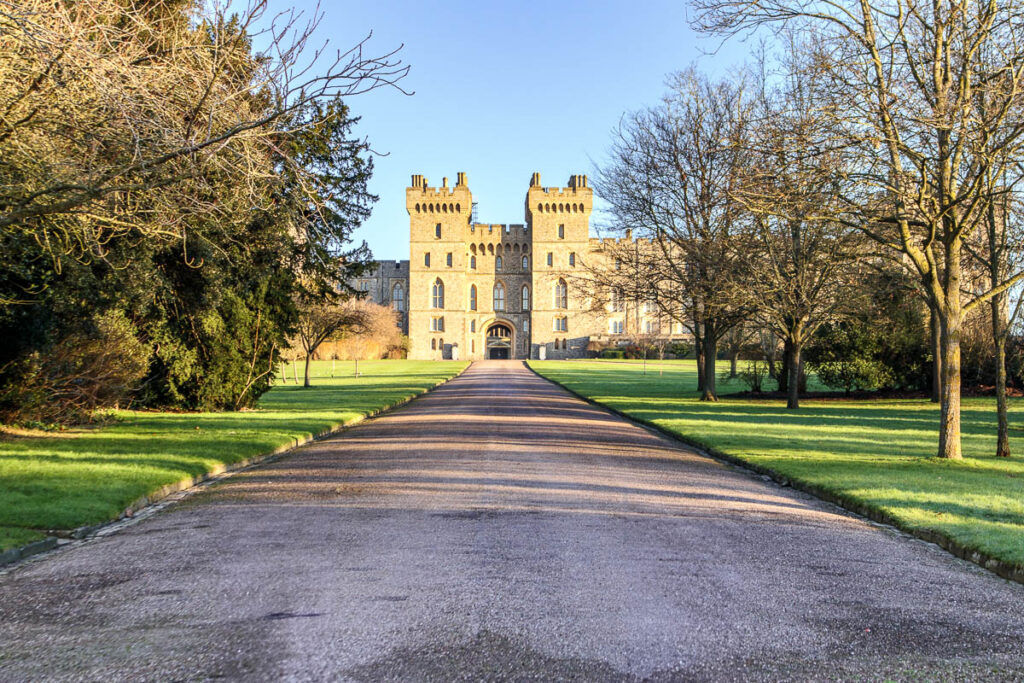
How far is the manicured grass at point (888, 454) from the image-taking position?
713 centimetres

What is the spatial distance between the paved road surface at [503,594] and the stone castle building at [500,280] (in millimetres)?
72198

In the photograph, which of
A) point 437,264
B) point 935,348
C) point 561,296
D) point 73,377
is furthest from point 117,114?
point 561,296

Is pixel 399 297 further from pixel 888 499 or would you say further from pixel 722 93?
pixel 888 499

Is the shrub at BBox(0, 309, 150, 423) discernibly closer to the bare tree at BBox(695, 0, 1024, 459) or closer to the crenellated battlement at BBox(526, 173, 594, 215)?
the bare tree at BBox(695, 0, 1024, 459)

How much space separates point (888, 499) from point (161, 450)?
968 centimetres

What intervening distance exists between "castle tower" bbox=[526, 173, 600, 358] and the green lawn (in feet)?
211

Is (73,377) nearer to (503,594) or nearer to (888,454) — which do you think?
(503,594)

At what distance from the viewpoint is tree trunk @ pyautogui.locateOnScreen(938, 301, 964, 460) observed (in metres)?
11.2

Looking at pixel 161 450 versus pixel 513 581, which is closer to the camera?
pixel 513 581

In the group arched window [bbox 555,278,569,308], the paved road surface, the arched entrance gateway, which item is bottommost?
the paved road surface

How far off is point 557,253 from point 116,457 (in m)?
73.5

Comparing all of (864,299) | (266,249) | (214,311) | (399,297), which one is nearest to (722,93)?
(864,299)

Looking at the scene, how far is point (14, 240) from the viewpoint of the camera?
29.7 ft

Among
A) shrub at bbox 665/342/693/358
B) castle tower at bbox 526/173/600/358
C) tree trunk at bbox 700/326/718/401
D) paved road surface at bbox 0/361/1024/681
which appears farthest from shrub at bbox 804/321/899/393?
castle tower at bbox 526/173/600/358
